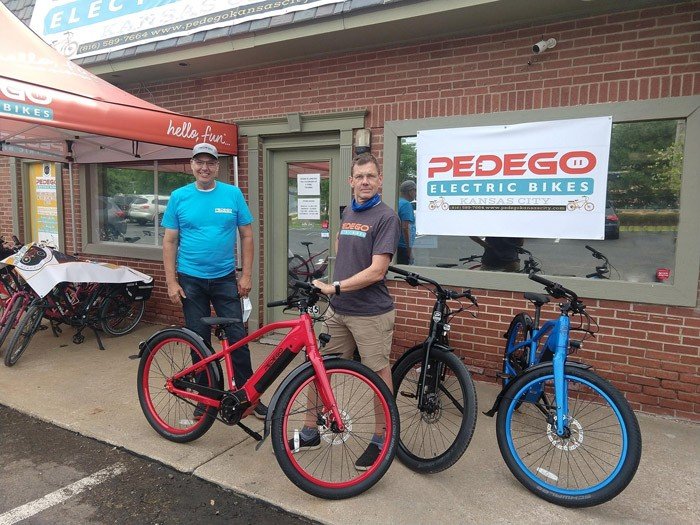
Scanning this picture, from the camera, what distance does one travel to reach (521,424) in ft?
10.8

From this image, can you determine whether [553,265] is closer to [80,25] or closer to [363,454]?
[363,454]

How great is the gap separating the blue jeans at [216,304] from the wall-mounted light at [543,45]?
10.1 feet

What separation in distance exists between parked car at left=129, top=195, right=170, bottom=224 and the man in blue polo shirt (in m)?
3.01

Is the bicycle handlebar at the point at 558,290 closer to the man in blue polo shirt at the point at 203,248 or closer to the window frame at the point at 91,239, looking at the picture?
the man in blue polo shirt at the point at 203,248

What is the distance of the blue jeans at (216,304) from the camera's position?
3539 millimetres

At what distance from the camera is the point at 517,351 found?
3525 millimetres

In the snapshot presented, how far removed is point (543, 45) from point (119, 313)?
5431 mm

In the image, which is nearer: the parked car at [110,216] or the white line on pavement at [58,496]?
the white line on pavement at [58,496]

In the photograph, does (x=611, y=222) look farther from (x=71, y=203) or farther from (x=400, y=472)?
(x=71, y=203)

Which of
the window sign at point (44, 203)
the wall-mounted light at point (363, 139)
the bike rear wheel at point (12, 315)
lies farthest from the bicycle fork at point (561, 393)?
the window sign at point (44, 203)

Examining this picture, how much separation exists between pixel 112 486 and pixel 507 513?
2.24 m

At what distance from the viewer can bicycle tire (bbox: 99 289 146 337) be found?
5652mm

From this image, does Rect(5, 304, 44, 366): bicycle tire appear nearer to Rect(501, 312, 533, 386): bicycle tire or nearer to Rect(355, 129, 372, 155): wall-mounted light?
Rect(355, 129, 372, 155): wall-mounted light

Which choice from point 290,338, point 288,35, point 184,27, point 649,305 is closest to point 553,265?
point 649,305
